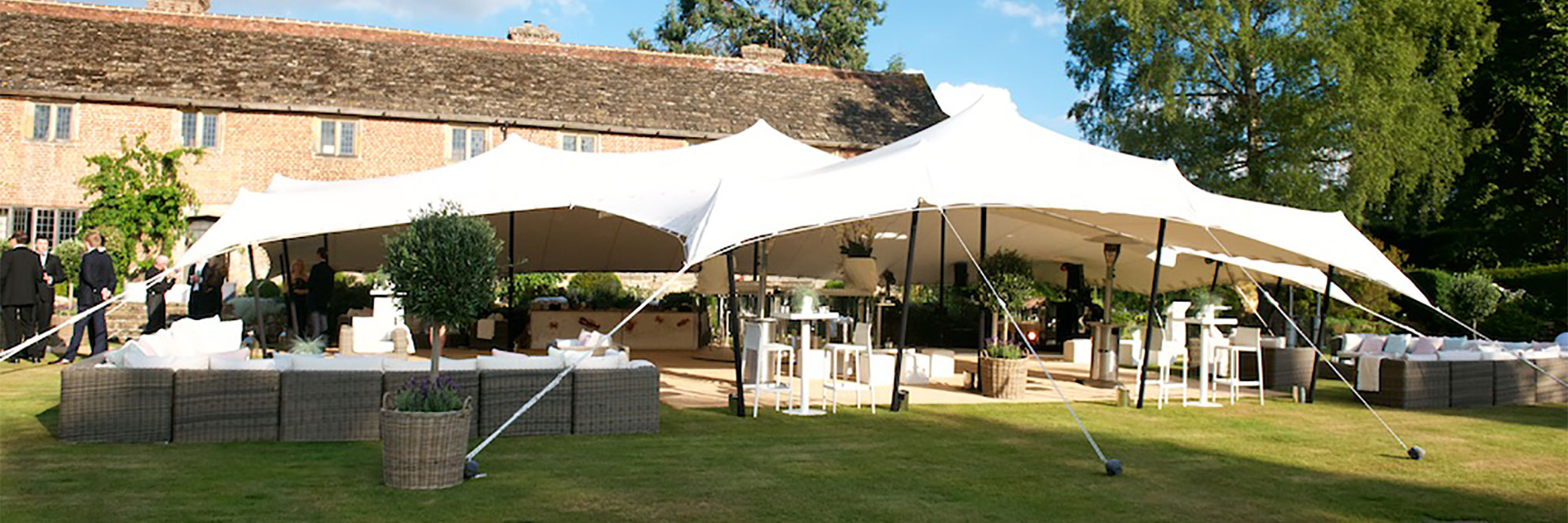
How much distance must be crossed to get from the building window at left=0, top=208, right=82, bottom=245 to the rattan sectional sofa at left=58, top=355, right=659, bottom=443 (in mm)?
16995

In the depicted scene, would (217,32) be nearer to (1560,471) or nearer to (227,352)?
(227,352)

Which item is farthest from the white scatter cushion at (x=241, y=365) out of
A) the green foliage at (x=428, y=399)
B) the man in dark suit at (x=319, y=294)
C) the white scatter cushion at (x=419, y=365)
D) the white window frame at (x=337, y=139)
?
the white window frame at (x=337, y=139)

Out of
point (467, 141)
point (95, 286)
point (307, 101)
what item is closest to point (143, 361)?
point (95, 286)

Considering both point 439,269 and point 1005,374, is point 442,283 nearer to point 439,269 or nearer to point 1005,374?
point 439,269

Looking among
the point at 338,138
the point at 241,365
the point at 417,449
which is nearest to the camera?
the point at 417,449

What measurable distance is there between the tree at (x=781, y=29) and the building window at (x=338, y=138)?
18.2 metres

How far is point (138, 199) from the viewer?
21.6 metres

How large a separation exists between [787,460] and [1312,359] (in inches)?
295

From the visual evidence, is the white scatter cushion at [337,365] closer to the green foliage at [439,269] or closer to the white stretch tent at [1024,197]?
the green foliage at [439,269]

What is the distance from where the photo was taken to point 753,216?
8.63 meters

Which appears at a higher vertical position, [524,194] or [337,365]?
[524,194]

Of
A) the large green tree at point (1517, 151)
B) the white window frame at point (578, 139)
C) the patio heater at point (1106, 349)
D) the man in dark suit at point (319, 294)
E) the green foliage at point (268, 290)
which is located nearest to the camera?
the patio heater at point (1106, 349)

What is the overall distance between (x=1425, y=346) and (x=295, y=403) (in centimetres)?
972

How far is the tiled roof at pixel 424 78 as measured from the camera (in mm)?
22469
